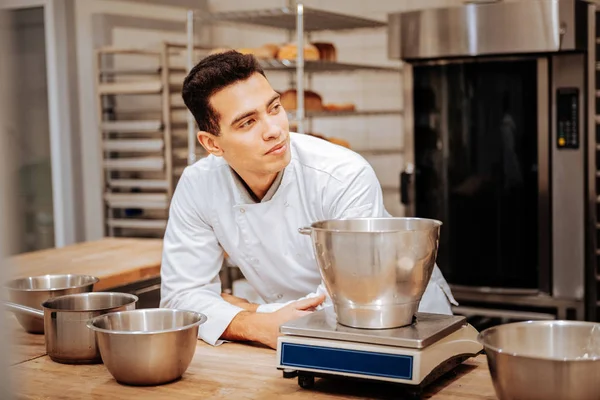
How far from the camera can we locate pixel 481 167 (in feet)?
12.7

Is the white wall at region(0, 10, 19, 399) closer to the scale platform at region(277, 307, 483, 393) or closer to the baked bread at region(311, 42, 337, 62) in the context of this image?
the scale platform at region(277, 307, 483, 393)

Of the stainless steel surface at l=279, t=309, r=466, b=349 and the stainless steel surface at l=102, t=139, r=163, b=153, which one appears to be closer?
the stainless steel surface at l=279, t=309, r=466, b=349

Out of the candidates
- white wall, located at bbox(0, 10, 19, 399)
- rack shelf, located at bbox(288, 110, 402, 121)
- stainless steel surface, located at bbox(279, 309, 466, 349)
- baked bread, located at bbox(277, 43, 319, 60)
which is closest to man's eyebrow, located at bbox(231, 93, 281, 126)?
stainless steel surface, located at bbox(279, 309, 466, 349)

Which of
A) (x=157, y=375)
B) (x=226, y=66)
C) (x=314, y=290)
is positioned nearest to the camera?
(x=157, y=375)

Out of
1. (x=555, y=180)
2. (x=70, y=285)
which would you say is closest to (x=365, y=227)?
(x=70, y=285)

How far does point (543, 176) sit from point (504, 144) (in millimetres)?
245

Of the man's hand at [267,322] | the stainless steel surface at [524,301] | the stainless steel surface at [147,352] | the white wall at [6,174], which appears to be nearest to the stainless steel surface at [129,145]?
the stainless steel surface at [524,301]

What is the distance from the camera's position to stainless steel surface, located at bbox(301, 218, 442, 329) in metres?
1.37

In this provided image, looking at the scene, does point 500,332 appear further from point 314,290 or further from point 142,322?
point 314,290

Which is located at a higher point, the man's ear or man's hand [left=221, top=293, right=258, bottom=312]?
the man's ear

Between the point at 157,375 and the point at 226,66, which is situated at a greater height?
the point at 226,66

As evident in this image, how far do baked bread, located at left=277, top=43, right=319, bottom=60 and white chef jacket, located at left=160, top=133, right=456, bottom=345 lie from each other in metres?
2.17

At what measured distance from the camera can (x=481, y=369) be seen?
155cm

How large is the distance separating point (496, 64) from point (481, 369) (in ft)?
8.14
